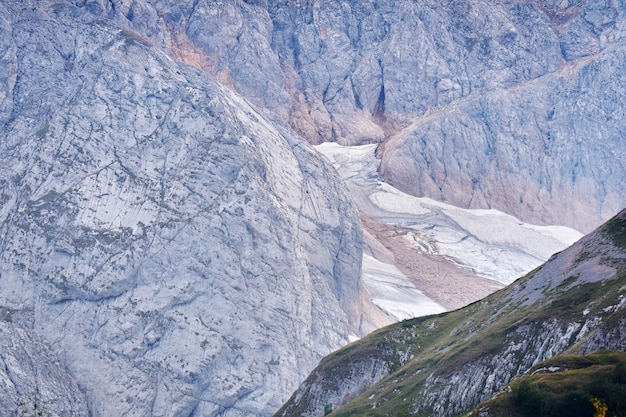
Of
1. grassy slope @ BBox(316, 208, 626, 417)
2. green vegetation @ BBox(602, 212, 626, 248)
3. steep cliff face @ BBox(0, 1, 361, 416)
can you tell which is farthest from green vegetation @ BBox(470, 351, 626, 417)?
steep cliff face @ BBox(0, 1, 361, 416)

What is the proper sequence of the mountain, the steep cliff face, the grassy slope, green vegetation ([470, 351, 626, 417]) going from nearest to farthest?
green vegetation ([470, 351, 626, 417]) < the mountain < the grassy slope < the steep cliff face

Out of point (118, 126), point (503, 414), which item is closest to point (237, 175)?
point (118, 126)

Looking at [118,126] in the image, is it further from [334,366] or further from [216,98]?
[334,366]

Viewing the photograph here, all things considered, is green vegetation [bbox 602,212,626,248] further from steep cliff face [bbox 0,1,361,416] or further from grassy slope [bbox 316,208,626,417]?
steep cliff face [bbox 0,1,361,416]

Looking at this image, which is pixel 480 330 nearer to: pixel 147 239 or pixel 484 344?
pixel 484 344

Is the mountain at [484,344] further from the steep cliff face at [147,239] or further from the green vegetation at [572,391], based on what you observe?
the steep cliff face at [147,239]

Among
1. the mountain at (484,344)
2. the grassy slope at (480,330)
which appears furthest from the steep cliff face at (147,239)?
the grassy slope at (480,330)

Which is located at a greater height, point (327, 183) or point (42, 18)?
point (42, 18)

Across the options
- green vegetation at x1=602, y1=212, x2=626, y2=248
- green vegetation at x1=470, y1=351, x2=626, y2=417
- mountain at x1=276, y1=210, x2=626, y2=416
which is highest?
green vegetation at x1=602, y1=212, x2=626, y2=248
